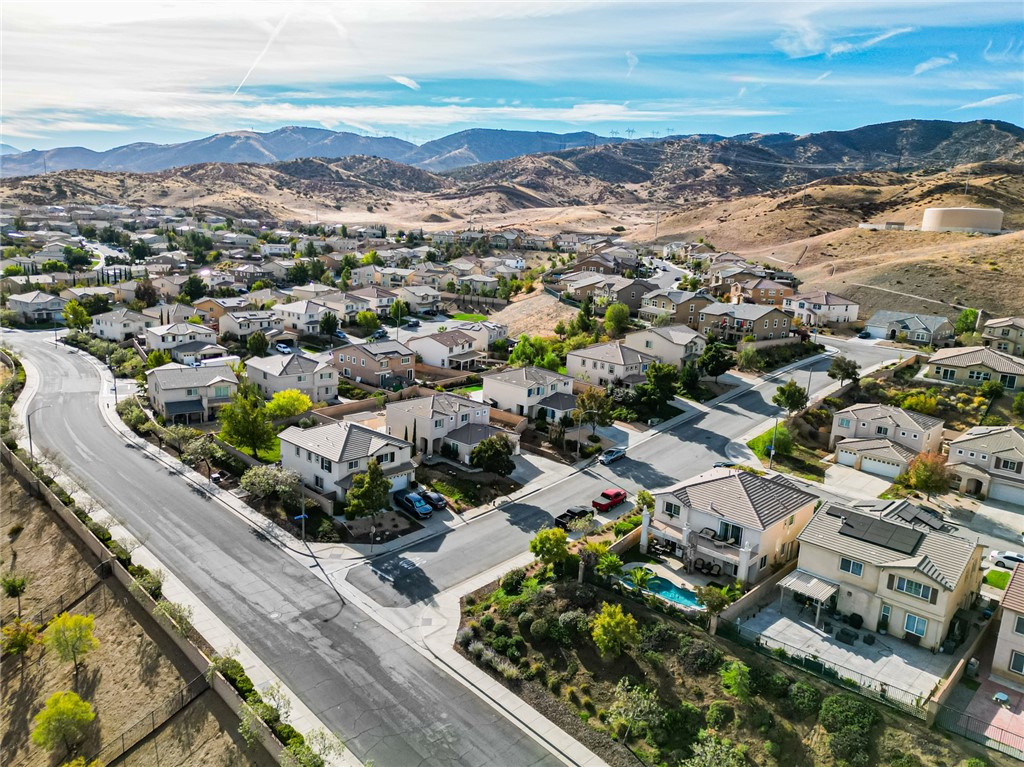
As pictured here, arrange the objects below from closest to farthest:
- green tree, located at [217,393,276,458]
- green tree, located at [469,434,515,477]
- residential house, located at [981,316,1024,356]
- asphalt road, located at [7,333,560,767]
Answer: asphalt road, located at [7,333,560,767]
green tree, located at [469,434,515,477]
green tree, located at [217,393,276,458]
residential house, located at [981,316,1024,356]

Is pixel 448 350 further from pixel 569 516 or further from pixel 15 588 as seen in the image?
pixel 15 588

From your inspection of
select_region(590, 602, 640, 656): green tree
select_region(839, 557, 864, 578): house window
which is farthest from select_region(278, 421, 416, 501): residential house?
select_region(839, 557, 864, 578): house window

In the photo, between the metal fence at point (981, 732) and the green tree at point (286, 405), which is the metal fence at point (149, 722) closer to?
the metal fence at point (981, 732)

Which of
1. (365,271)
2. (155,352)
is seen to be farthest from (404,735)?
(365,271)

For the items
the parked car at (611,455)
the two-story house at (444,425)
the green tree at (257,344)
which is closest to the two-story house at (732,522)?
the parked car at (611,455)

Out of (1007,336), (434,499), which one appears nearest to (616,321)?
(1007,336)

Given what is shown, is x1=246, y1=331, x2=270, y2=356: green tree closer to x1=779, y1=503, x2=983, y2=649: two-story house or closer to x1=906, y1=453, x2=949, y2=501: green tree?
x1=779, y1=503, x2=983, y2=649: two-story house
